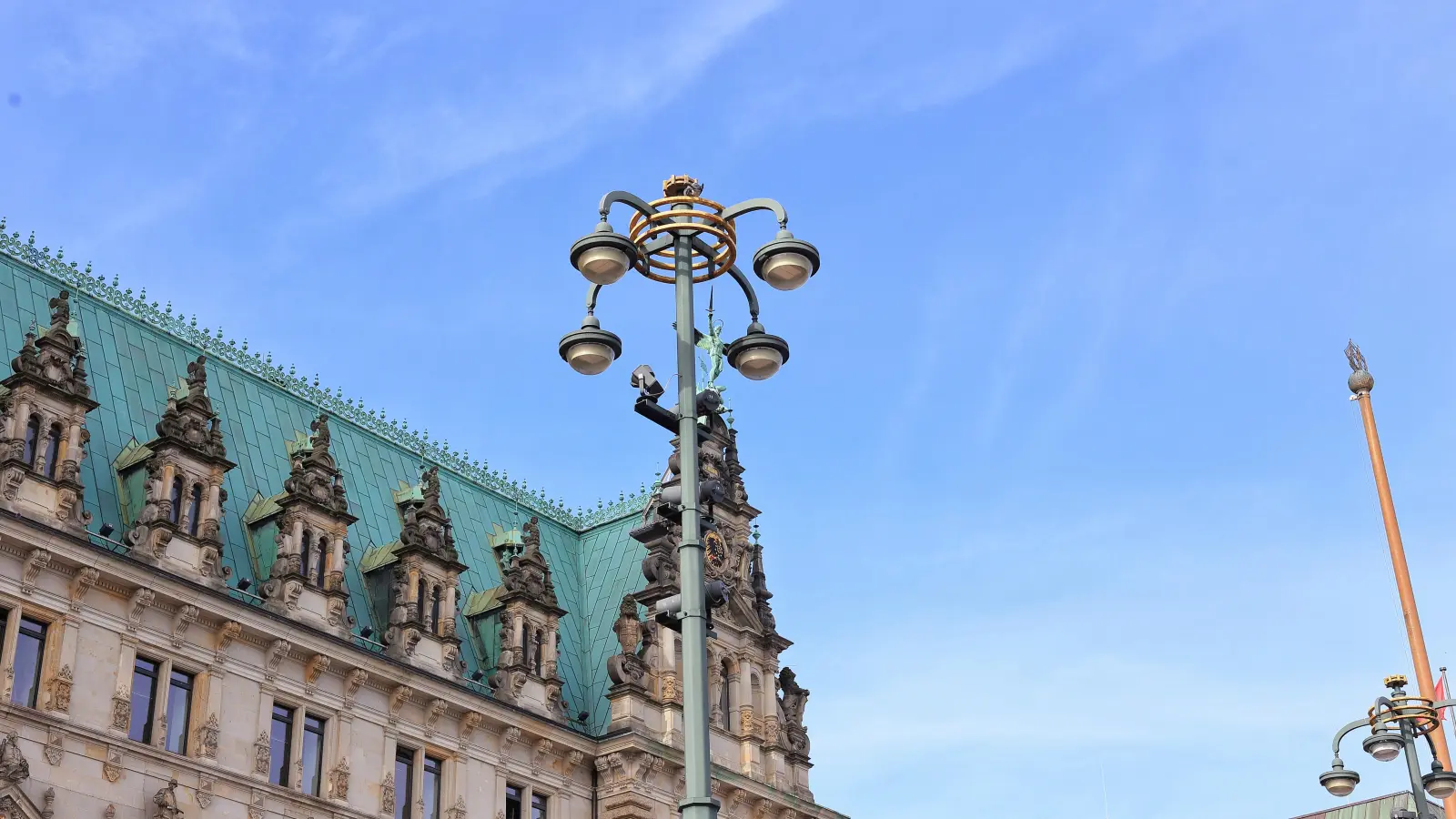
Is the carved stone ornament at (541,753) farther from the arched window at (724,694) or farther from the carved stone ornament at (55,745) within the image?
the carved stone ornament at (55,745)

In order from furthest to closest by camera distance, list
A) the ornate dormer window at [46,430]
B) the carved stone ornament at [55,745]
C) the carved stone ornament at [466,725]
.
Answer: the carved stone ornament at [466,725] → the ornate dormer window at [46,430] → the carved stone ornament at [55,745]

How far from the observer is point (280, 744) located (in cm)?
3888

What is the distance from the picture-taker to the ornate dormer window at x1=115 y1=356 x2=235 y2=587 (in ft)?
123

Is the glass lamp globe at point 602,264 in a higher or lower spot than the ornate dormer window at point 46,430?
lower

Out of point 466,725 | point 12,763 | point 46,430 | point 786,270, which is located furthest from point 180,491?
point 786,270

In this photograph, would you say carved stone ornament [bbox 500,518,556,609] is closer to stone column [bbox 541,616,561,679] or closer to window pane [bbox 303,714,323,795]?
stone column [bbox 541,616,561,679]

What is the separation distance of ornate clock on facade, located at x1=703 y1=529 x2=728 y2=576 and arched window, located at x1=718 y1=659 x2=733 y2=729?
2.71 m

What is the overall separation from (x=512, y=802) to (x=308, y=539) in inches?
337

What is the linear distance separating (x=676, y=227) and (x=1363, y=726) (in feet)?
63.2

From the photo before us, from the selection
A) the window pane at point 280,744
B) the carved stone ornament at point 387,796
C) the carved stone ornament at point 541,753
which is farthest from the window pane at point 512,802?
the window pane at point 280,744

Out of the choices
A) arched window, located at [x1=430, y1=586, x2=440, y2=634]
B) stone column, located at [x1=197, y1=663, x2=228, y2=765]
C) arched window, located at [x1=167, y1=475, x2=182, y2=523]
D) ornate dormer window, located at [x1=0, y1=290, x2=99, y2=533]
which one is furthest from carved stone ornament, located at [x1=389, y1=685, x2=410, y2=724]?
ornate dormer window, located at [x1=0, y1=290, x2=99, y2=533]

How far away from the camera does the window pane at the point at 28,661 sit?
112ft

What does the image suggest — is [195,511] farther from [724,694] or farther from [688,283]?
[688,283]

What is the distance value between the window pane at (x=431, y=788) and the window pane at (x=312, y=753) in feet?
10.7
